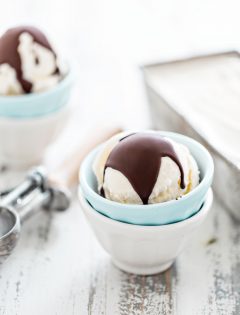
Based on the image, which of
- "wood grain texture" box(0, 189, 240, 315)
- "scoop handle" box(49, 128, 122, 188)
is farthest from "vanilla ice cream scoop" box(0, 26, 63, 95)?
"wood grain texture" box(0, 189, 240, 315)

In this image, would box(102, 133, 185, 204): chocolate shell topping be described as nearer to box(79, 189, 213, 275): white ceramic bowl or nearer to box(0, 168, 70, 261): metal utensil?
box(79, 189, 213, 275): white ceramic bowl

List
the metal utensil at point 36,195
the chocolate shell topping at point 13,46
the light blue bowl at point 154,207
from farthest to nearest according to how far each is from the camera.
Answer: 1. the chocolate shell topping at point 13,46
2. the metal utensil at point 36,195
3. the light blue bowl at point 154,207

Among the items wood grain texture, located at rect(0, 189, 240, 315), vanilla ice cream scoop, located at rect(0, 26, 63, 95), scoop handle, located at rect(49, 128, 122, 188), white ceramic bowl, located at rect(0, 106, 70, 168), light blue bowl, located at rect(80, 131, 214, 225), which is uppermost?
vanilla ice cream scoop, located at rect(0, 26, 63, 95)

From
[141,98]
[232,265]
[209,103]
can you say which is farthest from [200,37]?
[232,265]

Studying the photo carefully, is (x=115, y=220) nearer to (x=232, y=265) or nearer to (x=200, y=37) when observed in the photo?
(x=232, y=265)

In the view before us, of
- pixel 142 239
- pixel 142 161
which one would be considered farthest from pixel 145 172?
pixel 142 239

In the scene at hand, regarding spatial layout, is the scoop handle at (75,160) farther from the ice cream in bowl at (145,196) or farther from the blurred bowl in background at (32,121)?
the ice cream in bowl at (145,196)

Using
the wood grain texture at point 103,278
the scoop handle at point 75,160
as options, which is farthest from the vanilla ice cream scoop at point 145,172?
the scoop handle at point 75,160
